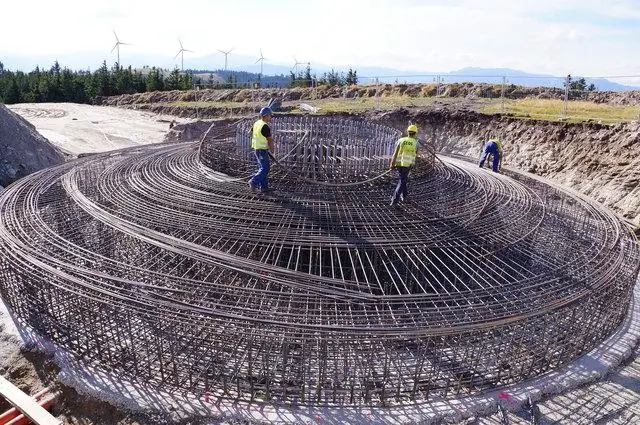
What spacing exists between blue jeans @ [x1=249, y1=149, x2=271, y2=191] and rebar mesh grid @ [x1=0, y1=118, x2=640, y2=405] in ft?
0.96

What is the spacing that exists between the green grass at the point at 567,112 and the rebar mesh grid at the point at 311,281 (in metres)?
10.8

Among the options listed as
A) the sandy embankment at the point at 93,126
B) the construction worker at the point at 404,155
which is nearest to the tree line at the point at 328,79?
the sandy embankment at the point at 93,126

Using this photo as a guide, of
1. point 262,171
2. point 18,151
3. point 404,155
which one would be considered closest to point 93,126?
point 18,151

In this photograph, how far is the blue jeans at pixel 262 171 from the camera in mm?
9258

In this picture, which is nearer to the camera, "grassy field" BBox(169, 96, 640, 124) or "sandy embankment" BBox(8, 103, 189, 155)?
"grassy field" BBox(169, 96, 640, 124)

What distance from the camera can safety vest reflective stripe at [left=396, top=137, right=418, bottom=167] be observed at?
9242 mm

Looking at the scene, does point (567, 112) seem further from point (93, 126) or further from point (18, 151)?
point (93, 126)

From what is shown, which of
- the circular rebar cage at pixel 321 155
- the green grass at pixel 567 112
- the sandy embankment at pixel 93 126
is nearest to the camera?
the circular rebar cage at pixel 321 155

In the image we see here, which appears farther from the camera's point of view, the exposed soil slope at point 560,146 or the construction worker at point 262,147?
the exposed soil slope at point 560,146

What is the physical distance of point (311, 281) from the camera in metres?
6.88

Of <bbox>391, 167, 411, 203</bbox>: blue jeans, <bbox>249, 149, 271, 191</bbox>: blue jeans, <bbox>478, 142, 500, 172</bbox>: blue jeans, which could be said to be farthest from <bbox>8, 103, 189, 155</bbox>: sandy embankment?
<bbox>478, 142, 500, 172</bbox>: blue jeans

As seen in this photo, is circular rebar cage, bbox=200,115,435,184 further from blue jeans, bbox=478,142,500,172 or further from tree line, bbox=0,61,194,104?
tree line, bbox=0,61,194,104

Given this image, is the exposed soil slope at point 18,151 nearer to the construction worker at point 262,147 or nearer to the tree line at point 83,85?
the construction worker at point 262,147

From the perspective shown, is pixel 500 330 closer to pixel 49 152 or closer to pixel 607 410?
pixel 607 410
